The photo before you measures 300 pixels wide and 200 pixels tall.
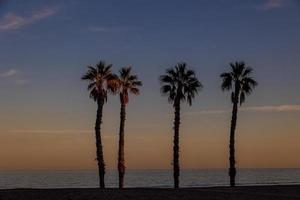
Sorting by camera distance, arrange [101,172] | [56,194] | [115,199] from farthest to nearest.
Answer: [101,172] < [56,194] < [115,199]

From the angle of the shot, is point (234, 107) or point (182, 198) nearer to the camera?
point (182, 198)

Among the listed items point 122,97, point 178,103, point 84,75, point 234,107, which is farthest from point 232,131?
point 84,75

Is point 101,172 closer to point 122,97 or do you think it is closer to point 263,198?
point 122,97

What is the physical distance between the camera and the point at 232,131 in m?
56.8

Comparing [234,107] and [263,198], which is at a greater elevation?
[234,107]

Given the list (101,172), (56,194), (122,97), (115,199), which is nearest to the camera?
(115,199)

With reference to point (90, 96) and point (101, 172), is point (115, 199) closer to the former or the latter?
point (101, 172)

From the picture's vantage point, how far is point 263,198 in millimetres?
31141

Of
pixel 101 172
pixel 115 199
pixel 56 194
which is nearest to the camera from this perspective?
pixel 115 199

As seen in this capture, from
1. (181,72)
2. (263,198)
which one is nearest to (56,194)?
(263,198)

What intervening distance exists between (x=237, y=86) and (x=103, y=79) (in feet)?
47.8

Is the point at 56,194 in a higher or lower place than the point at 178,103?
lower

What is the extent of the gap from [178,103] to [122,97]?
6.09 m

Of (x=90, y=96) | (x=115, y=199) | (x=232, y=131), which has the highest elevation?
(x=90, y=96)
